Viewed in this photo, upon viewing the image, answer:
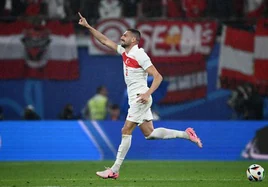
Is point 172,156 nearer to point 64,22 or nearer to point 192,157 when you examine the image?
point 192,157

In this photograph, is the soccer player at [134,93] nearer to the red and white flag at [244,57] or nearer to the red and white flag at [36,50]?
the red and white flag at [36,50]

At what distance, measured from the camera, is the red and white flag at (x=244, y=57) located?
25.3 m

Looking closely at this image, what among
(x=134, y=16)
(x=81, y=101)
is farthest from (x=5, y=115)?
(x=134, y=16)

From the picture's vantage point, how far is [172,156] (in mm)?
20016

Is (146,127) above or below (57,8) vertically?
above

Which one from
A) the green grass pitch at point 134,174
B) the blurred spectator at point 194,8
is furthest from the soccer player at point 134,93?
the blurred spectator at point 194,8

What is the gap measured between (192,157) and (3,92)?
786 centimetres

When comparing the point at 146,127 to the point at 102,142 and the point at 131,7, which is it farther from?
the point at 131,7

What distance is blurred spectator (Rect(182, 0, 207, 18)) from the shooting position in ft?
82.0

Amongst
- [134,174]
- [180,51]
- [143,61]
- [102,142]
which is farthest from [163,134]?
[180,51]

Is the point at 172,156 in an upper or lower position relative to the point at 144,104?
lower

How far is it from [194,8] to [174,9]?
0.59 metres

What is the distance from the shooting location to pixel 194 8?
2508cm

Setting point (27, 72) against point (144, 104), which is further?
point (27, 72)
